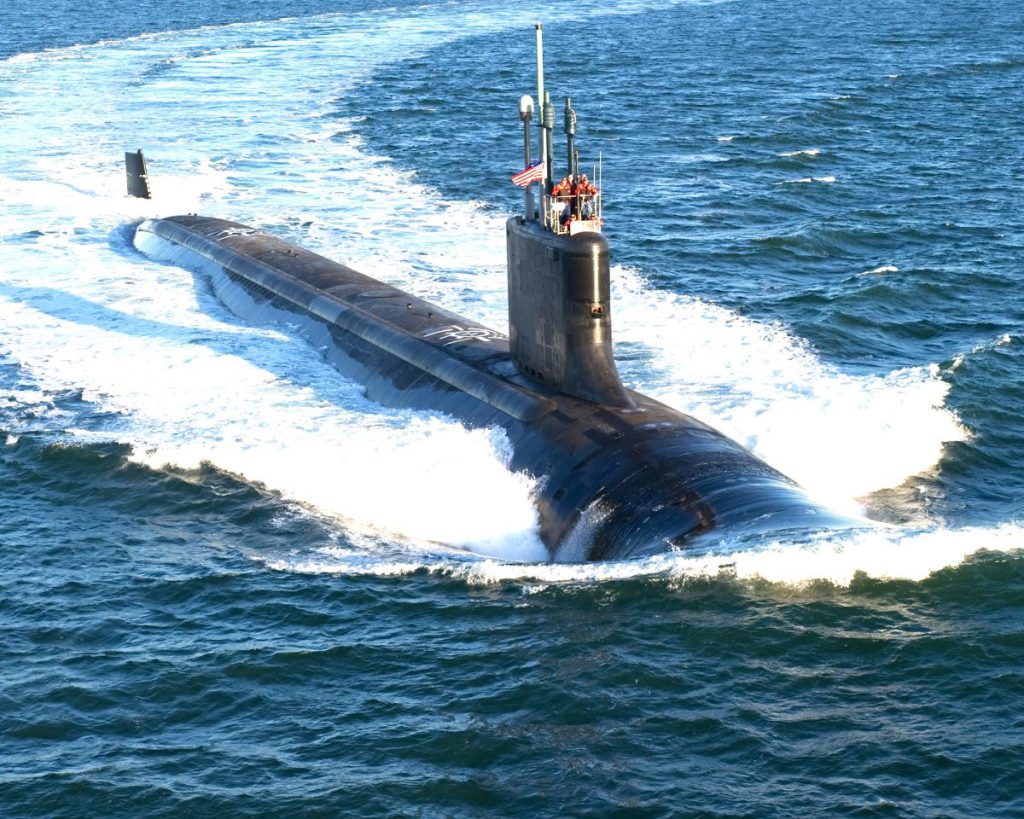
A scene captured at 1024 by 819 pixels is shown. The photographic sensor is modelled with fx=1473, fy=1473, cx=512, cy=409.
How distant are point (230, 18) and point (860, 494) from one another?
8321cm

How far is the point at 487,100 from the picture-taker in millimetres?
68938

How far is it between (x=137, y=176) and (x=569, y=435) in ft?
99.0

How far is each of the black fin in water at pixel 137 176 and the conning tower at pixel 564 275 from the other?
2754 centimetres

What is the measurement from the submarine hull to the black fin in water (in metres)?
16.3

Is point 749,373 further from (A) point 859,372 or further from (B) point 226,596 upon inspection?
(B) point 226,596

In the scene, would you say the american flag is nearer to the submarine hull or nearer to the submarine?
the submarine

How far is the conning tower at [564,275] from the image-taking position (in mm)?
24438

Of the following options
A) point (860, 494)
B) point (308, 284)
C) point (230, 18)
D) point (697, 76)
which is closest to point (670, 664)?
point (860, 494)

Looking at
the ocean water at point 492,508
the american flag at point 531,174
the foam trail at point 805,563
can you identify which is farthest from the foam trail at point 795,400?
the american flag at point 531,174

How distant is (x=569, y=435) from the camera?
81.6 feet

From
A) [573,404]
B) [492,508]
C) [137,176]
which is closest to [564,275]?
[573,404]

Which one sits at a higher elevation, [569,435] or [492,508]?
[569,435]

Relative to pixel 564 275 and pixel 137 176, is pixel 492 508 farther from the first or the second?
pixel 137 176

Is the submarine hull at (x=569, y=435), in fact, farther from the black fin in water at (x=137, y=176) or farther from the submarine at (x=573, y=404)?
the black fin in water at (x=137, y=176)
